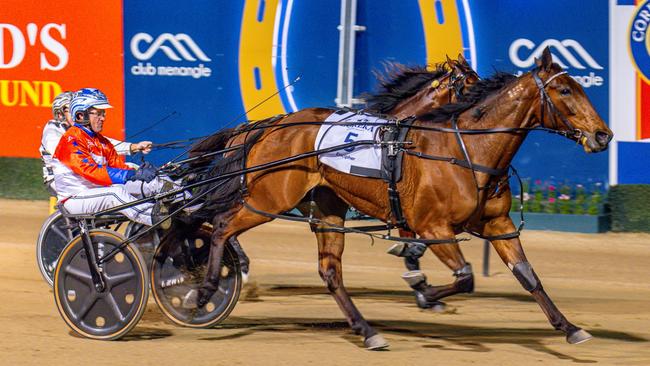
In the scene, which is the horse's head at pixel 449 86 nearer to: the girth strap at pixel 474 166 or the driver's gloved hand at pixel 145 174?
the girth strap at pixel 474 166

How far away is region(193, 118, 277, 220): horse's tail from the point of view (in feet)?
24.2

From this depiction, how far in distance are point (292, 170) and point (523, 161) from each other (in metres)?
5.02

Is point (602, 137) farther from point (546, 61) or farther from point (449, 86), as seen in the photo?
point (449, 86)

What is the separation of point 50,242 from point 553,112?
4031mm

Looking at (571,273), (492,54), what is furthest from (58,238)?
(492,54)

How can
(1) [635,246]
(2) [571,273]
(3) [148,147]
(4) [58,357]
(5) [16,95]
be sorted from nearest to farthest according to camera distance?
(4) [58,357]
(3) [148,147]
(2) [571,273]
(1) [635,246]
(5) [16,95]

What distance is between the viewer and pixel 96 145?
285 inches

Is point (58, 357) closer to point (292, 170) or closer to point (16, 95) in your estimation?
point (292, 170)

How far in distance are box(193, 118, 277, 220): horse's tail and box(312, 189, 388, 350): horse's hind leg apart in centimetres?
53

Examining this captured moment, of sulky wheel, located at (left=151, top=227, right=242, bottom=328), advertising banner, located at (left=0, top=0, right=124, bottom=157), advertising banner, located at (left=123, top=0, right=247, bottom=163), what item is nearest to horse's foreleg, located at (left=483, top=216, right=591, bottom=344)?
sulky wheel, located at (left=151, top=227, right=242, bottom=328)

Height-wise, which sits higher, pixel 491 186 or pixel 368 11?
pixel 368 11

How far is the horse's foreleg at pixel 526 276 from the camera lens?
664cm

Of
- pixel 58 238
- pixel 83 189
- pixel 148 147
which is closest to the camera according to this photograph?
pixel 83 189

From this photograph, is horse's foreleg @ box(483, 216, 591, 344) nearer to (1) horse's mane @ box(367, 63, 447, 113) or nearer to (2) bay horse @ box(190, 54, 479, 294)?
(2) bay horse @ box(190, 54, 479, 294)
